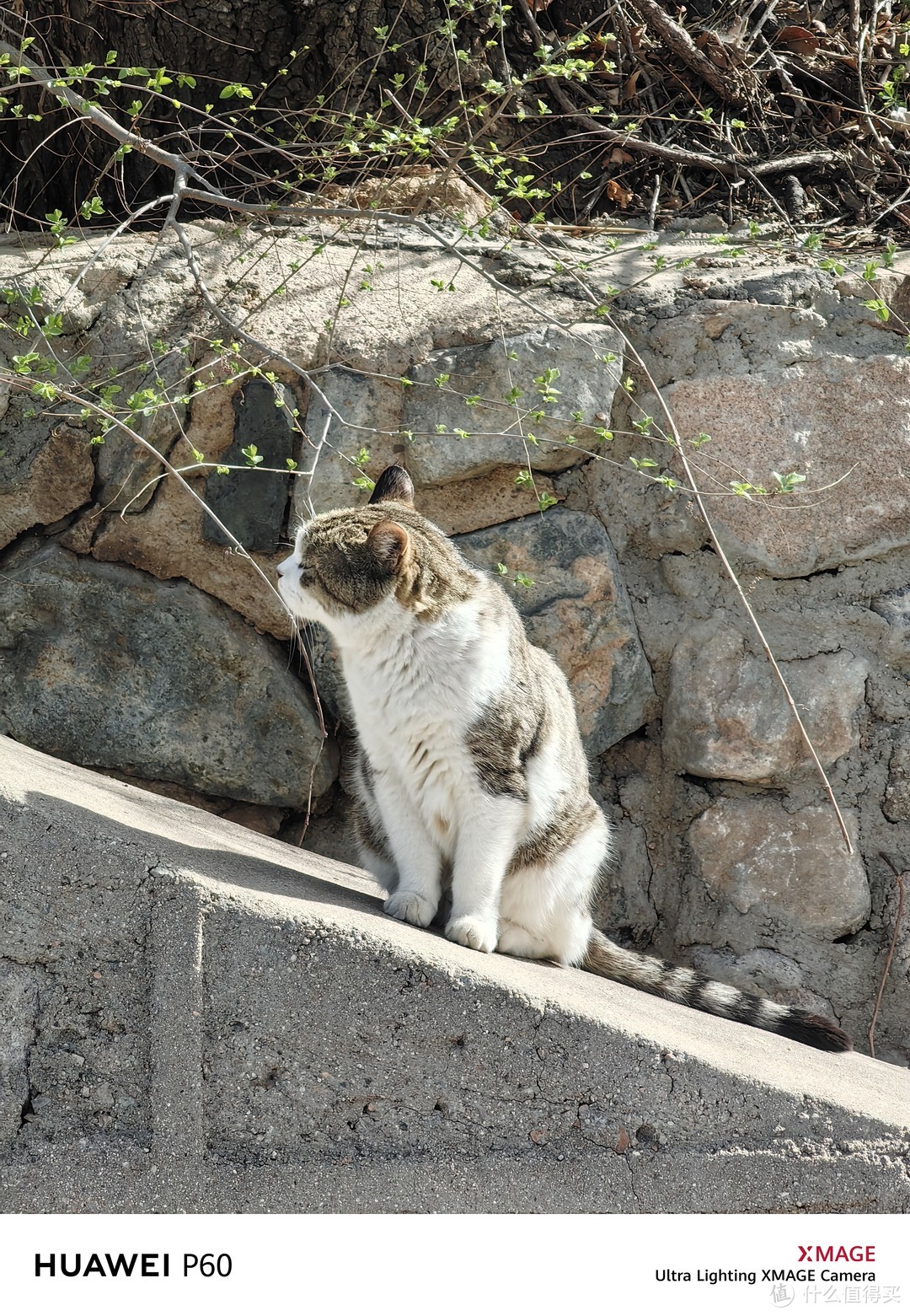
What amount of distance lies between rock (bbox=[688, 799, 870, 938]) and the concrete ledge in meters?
1.15

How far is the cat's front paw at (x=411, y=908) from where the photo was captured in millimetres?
2895

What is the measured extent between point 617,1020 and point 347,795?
1.61 m

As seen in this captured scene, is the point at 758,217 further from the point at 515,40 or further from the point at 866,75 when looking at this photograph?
the point at 515,40

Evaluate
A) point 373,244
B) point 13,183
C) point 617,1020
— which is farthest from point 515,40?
point 617,1020

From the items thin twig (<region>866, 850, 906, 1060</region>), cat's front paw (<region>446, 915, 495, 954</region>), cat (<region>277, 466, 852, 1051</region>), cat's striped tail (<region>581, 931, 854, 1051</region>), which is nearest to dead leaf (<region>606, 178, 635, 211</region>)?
cat (<region>277, 466, 852, 1051</region>)

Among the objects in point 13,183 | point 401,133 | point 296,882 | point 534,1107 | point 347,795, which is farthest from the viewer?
point 13,183

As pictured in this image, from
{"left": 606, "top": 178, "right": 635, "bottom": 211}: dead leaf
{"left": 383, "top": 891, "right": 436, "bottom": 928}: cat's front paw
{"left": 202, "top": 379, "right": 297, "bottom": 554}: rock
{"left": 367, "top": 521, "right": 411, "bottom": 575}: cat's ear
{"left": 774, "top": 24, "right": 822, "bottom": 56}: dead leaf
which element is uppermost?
{"left": 774, "top": 24, "right": 822, "bottom": 56}: dead leaf

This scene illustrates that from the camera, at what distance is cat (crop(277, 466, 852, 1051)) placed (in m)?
2.87

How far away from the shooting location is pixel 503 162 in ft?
14.0

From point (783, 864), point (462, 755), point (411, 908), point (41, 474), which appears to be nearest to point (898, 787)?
point (783, 864)

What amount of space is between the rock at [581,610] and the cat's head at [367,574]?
0.66 meters

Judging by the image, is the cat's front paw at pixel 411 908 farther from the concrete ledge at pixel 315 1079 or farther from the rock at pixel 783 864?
the rock at pixel 783 864

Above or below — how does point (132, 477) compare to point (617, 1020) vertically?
above
